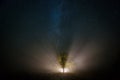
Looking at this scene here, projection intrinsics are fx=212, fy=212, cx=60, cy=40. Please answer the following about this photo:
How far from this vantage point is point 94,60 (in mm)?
3531

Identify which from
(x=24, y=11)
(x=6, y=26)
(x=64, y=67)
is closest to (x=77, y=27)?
(x=64, y=67)

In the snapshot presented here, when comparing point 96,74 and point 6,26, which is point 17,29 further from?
point 96,74

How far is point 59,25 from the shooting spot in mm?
3602

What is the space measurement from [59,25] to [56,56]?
531 mm

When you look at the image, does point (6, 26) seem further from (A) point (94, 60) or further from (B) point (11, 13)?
(A) point (94, 60)

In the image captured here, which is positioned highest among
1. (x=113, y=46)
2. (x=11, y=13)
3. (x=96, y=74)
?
(x=11, y=13)

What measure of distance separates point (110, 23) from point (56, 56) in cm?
109

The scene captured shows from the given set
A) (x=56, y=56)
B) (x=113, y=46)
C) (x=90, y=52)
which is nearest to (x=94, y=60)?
(x=90, y=52)

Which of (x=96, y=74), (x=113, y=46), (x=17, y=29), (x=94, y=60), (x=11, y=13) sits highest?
(x=11, y=13)

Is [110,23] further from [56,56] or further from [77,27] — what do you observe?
[56,56]

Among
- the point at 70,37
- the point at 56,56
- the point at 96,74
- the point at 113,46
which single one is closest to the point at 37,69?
the point at 56,56

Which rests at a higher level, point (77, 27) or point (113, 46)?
point (77, 27)

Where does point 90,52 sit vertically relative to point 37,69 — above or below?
above

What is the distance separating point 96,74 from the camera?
3512mm
